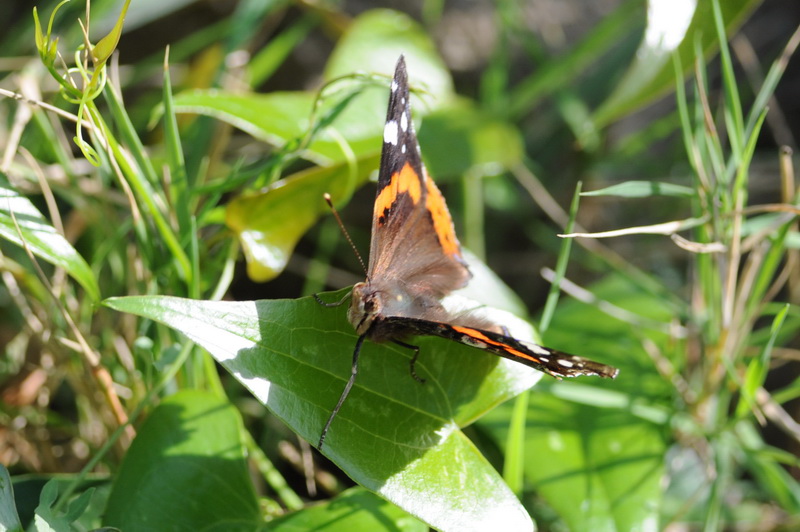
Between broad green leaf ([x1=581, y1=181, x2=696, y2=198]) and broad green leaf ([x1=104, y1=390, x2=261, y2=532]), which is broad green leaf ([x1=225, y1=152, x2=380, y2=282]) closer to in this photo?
broad green leaf ([x1=104, y1=390, x2=261, y2=532])

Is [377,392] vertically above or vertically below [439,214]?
below

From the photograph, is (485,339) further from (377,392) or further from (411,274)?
(411,274)

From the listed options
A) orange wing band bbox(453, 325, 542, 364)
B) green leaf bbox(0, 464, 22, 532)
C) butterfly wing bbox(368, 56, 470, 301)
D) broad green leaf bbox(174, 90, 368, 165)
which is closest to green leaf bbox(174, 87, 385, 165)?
broad green leaf bbox(174, 90, 368, 165)

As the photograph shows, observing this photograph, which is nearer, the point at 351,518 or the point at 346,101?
the point at 351,518

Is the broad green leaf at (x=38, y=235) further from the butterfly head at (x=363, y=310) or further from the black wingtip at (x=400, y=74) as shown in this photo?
the black wingtip at (x=400, y=74)

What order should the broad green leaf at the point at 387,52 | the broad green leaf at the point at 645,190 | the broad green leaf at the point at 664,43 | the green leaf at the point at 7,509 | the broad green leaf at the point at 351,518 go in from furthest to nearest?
the broad green leaf at the point at 387,52 → the broad green leaf at the point at 664,43 → the broad green leaf at the point at 645,190 → the broad green leaf at the point at 351,518 → the green leaf at the point at 7,509

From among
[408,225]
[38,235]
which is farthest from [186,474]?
[408,225]

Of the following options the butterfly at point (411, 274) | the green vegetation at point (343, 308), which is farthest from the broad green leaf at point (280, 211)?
the butterfly at point (411, 274)
